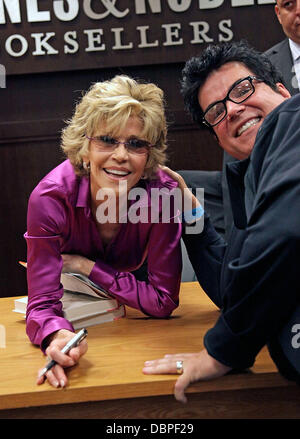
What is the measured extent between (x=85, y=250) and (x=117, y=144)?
Answer: 0.40 meters

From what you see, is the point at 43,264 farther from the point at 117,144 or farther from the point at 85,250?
the point at 117,144

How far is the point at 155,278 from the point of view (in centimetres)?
173

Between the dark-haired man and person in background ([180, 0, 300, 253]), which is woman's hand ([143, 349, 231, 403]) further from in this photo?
person in background ([180, 0, 300, 253])

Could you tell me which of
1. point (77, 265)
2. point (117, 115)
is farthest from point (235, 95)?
point (77, 265)

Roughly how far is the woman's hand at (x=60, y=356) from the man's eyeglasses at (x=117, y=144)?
57 cm

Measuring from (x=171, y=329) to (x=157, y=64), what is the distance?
2436mm

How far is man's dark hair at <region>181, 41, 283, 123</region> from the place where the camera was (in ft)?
5.57

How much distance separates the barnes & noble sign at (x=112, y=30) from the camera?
11.4 feet

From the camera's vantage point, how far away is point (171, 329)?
62.6 inches

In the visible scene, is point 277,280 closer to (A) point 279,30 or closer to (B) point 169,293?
(B) point 169,293

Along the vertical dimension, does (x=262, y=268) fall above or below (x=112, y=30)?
below

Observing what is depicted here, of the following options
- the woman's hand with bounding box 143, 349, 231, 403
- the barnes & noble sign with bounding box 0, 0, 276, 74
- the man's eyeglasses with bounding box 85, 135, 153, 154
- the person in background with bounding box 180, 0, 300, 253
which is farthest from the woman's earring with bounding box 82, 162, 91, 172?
the barnes & noble sign with bounding box 0, 0, 276, 74

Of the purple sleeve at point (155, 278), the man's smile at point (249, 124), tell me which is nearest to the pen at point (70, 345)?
the purple sleeve at point (155, 278)

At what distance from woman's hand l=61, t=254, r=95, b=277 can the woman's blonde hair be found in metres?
0.28
